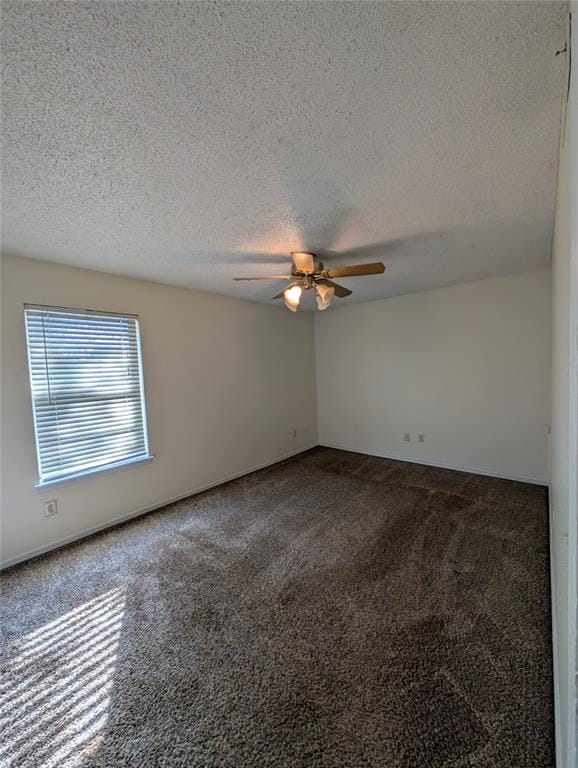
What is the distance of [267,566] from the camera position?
7.22 feet

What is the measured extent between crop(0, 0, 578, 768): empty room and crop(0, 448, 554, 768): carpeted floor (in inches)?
0.5

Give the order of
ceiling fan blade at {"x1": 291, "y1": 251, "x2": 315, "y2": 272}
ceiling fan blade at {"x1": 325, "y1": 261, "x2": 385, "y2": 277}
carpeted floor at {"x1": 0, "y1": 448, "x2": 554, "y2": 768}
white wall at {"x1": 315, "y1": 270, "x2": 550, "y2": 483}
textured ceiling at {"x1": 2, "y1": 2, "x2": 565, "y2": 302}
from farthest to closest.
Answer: white wall at {"x1": 315, "y1": 270, "x2": 550, "y2": 483}
ceiling fan blade at {"x1": 291, "y1": 251, "x2": 315, "y2": 272}
ceiling fan blade at {"x1": 325, "y1": 261, "x2": 385, "y2": 277}
carpeted floor at {"x1": 0, "y1": 448, "x2": 554, "y2": 768}
textured ceiling at {"x1": 2, "y1": 2, "x2": 565, "y2": 302}

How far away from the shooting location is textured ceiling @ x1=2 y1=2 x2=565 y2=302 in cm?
85

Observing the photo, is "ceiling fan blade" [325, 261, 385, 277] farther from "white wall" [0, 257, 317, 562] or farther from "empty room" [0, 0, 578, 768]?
"white wall" [0, 257, 317, 562]

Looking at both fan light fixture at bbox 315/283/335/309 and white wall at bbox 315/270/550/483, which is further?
white wall at bbox 315/270/550/483

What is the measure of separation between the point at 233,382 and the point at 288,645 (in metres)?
2.77

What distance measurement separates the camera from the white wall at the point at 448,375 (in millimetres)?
3326

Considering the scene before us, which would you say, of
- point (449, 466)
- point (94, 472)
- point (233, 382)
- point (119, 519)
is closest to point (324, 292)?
point (233, 382)

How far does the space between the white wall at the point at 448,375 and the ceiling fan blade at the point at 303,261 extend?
7.51ft

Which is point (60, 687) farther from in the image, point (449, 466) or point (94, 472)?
point (449, 466)

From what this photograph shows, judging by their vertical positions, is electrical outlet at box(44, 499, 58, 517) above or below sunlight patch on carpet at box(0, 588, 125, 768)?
above

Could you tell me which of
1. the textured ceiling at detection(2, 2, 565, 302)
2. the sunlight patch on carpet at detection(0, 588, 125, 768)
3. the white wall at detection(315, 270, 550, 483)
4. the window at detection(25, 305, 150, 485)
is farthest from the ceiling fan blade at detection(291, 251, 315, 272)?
the sunlight patch on carpet at detection(0, 588, 125, 768)

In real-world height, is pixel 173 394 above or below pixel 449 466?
above

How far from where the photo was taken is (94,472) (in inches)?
106
